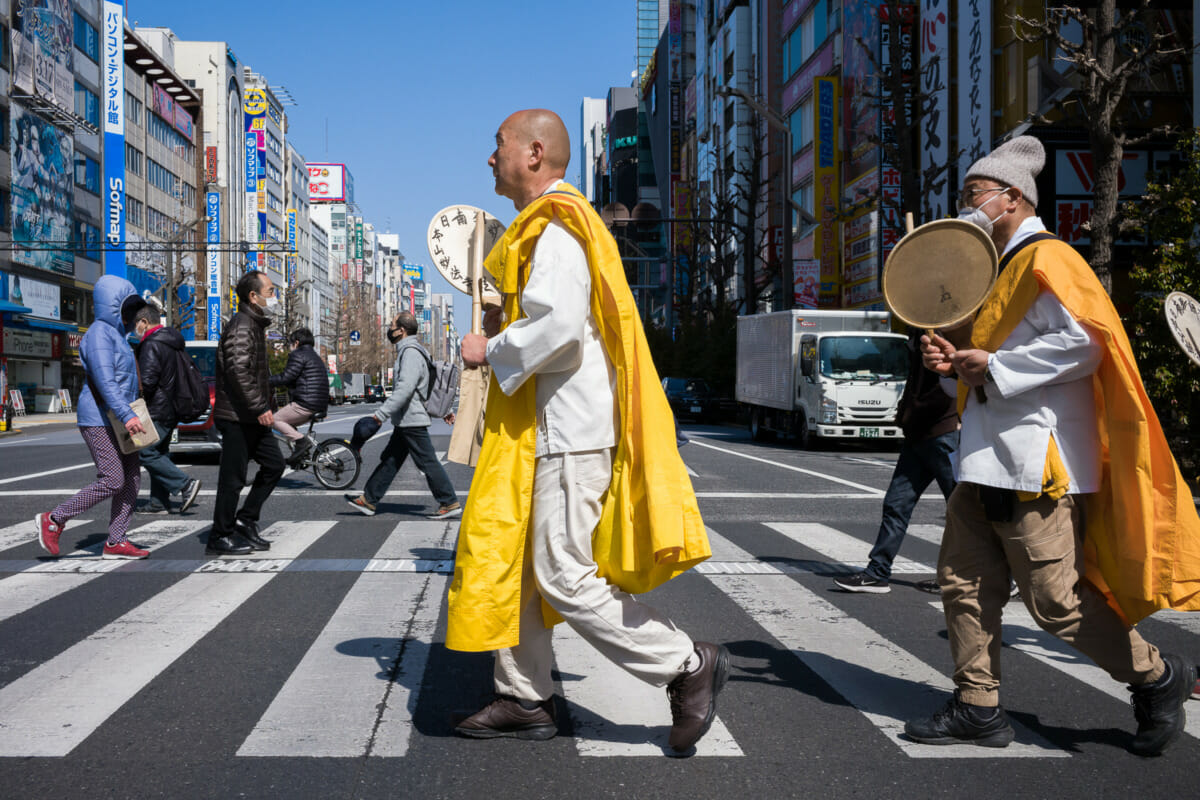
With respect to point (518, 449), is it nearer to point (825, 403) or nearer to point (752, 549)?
point (752, 549)

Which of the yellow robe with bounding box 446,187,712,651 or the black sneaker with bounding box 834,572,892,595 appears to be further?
the black sneaker with bounding box 834,572,892,595

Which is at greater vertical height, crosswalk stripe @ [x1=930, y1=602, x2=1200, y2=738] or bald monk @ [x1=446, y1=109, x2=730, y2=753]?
bald monk @ [x1=446, y1=109, x2=730, y2=753]

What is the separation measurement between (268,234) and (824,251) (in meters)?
72.2

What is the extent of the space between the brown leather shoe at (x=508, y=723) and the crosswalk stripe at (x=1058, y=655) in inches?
75.8

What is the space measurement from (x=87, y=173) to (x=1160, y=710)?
2302 inches

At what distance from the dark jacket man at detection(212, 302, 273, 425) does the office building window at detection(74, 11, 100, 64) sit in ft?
175

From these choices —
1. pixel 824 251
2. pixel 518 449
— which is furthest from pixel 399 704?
pixel 824 251

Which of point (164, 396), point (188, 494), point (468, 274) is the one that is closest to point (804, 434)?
point (188, 494)

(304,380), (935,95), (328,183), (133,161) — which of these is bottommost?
(304,380)

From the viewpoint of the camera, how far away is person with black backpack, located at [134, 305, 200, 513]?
9.77 metres

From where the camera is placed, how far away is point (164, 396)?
998cm

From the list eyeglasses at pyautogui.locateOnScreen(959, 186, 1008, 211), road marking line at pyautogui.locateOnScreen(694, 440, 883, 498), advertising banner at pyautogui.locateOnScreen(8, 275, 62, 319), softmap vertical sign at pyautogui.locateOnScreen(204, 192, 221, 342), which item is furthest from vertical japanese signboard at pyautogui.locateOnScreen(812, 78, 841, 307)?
softmap vertical sign at pyautogui.locateOnScreen(204, 192, 221, 342)

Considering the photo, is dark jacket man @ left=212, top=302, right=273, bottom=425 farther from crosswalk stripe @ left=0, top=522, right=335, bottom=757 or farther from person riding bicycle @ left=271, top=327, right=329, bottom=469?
person riding bicycle @ left=271, top=327, right=329, bottom=469

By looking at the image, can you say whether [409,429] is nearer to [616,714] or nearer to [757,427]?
[616,714]
